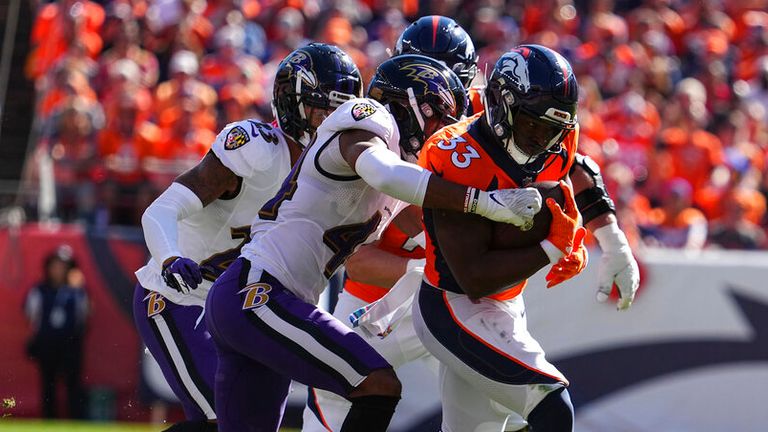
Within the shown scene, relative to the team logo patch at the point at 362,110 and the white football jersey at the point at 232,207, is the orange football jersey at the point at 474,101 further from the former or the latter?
the team logo patch at the point at 362,110

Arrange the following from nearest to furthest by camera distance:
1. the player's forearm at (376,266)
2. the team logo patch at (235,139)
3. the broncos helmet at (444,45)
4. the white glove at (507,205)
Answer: the white glove at (507,205), the team logo patch at (235,139), the player's forearm at (376,266), the broncos helmet at (444,45)

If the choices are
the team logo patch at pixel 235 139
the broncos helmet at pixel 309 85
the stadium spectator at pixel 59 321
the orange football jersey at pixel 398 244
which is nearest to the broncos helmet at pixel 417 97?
the broncos helmet at pixel 309 85

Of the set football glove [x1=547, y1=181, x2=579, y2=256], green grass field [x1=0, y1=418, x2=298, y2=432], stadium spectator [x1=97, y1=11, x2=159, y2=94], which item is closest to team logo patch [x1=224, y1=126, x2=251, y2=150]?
football glove [x1=547, y1=181, x2=579, y2=256]

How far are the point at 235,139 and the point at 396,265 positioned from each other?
1140 mm

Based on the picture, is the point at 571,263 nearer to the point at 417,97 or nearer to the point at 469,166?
the point at 469,166

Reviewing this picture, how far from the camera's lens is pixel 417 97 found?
16.4 feet

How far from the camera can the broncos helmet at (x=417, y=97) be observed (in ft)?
16.5

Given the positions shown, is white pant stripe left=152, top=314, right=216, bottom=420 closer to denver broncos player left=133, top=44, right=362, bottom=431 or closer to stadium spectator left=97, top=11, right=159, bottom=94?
denver broncos player left=133, top=44, right=362, bottom=431

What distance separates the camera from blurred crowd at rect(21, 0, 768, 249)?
32.6 ft

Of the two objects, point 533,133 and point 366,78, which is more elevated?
point 533,133

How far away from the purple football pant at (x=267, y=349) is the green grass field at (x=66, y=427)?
13.5 feet

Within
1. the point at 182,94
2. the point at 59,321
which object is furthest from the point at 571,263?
the point at 182,94

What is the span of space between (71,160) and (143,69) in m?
1.96

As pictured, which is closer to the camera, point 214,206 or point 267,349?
point 267,349
